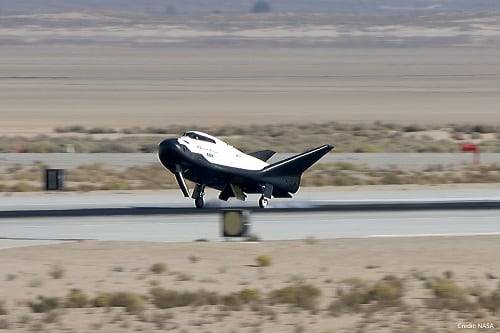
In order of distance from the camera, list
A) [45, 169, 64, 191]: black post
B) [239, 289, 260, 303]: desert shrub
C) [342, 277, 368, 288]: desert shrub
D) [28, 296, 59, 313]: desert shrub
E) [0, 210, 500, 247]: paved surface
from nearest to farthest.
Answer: [28, 296, 59, 313]: desert shrub
[239, 289, 260, 303]: desert shrub
[342, 277, 368, 288]: desert shrub
[0, 210, 500, 247]: paved surface
[45, 169, 64, 191]: black post

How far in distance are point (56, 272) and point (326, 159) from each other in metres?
28.8

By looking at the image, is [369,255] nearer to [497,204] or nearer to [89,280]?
[89,280]

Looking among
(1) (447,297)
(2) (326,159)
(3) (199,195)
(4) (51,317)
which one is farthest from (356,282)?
(2) (326,159)

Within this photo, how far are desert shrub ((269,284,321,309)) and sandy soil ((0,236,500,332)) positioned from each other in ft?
0.51

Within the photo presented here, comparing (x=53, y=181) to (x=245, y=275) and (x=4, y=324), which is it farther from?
(x=4, y=324)

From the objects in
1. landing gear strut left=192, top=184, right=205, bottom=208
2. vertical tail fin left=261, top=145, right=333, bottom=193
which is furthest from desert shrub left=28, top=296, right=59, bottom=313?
vertical tail fin left=261, top=145, right=333, bottom=193

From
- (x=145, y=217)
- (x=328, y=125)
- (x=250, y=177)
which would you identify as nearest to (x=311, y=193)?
(x=250, y=177)

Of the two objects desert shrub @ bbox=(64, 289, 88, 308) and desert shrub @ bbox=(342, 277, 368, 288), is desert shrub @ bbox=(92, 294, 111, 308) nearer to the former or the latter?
desert shrub @ bbox=(64, 289, 88, 308)

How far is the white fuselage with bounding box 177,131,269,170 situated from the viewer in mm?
30844

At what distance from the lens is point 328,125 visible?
70.8m

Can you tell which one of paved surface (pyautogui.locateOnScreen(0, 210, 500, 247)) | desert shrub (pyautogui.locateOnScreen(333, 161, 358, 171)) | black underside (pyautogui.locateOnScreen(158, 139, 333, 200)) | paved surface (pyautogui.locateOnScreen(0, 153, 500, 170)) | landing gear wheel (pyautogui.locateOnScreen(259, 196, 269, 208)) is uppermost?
black underside (pyautogui.locateOnScreen(158, 139, 333, 200))

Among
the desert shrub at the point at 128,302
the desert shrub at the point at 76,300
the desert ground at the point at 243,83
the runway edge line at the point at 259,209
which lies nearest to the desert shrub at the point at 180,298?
the desert shrub at the point at 128,302

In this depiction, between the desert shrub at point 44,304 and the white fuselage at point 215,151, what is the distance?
39.8 feet

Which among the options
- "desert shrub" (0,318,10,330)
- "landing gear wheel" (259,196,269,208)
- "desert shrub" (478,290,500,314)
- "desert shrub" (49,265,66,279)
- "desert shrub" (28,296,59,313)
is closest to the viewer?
"desert shrub" (0,318,10,330)
